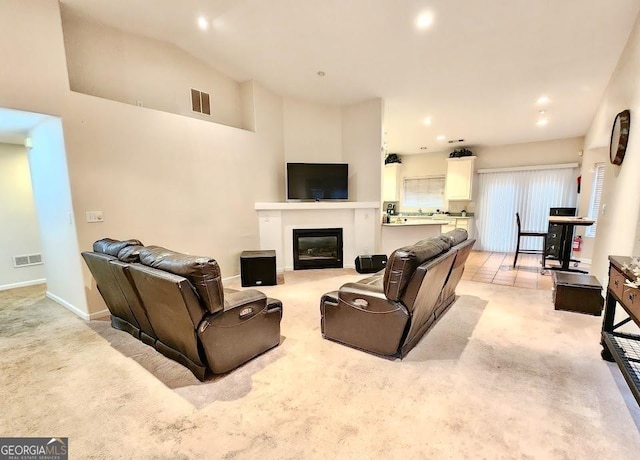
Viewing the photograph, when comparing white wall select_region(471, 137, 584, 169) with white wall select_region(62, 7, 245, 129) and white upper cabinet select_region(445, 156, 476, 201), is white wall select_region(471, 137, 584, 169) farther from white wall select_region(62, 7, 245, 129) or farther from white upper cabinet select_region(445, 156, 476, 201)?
white wall select_region(62, 7, 245, 129)

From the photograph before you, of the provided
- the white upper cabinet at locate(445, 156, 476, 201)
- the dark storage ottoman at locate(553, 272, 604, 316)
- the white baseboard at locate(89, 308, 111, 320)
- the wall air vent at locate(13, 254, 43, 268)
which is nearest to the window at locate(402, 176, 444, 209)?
the white upper cabinet at locate(445, 156, 476, 201)

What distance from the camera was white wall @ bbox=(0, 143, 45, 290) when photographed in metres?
4.07

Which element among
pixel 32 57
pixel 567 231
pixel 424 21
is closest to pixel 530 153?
pixel 567 231

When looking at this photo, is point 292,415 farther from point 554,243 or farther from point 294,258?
point 554,243

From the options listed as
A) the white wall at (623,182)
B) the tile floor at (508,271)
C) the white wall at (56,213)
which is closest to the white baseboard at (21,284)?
the white wall at (56,213)

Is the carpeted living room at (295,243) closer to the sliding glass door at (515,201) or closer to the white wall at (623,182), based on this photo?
the white wall at (623,182)

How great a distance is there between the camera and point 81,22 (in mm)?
3037

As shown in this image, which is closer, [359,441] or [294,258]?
[359,441]

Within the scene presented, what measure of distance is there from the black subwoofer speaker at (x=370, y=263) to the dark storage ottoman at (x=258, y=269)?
1.50m

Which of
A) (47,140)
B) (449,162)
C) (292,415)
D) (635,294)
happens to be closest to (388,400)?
(292,415)

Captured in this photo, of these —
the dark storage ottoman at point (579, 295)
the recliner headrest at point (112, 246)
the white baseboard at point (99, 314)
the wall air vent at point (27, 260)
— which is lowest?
the white baseboard at point (99, 314)

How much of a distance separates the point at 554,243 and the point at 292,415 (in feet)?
19.9

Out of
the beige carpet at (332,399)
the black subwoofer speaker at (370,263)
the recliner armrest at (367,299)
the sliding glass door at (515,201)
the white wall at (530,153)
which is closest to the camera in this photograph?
the beige carpet at (332,399)

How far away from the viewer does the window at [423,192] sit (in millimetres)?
7676
